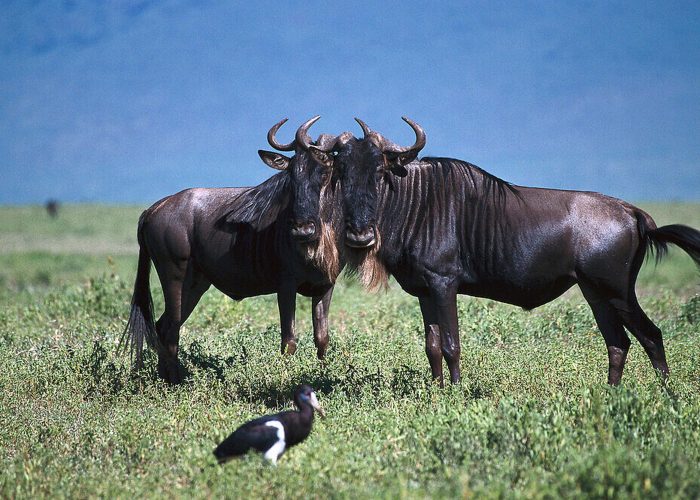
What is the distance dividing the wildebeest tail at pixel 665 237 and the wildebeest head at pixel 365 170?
175 centimetres

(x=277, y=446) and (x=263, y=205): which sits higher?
(x=263, y=205)

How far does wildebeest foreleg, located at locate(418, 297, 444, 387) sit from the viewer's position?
6648 mm

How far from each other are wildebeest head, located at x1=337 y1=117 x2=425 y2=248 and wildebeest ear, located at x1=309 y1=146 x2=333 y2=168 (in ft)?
0.58

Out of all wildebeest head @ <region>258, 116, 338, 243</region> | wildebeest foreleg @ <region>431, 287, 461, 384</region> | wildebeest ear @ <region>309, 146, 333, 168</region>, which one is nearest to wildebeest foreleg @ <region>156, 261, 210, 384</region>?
wildebeest head @ <region>258, 116, 338, 243</region>

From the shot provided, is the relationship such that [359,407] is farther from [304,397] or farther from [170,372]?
[170,372]

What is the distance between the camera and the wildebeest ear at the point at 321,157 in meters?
6.64

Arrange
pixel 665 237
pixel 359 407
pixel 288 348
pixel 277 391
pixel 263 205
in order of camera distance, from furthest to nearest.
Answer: pixel 263 205 → pixel 288 348 → pixel 277 391 → pixel 665 237 → pixel 359 407

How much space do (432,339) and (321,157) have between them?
1.63 m

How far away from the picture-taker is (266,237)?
24.8 feet

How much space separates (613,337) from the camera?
6664mm

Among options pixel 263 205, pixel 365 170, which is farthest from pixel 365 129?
pixel 263 205

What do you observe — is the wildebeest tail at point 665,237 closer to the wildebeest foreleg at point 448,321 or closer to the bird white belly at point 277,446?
the wildebeest foreleg at point 448,321

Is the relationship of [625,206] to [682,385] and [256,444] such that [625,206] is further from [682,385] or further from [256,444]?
[256,444]

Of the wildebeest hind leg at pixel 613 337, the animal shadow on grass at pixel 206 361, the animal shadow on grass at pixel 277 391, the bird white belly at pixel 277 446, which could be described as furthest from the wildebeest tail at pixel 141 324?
the wildebeest hind leg at pixel 613 337
